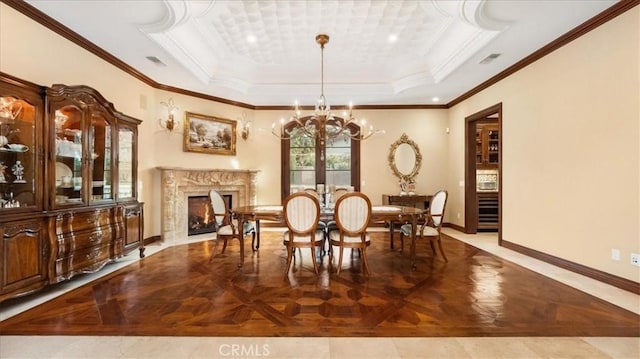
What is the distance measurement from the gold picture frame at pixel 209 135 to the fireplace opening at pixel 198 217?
1014mm

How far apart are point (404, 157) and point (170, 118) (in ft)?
16.4

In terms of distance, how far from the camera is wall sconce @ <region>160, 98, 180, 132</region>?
5.49m

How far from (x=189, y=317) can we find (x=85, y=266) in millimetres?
1680

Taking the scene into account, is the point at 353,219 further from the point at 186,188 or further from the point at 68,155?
the point at 186,188

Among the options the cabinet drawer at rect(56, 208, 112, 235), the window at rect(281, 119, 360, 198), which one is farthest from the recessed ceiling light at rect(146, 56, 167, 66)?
the window at rect(281, 119, 360, 198)

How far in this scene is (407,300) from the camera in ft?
9.11

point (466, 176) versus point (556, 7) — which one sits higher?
point (556, 7)

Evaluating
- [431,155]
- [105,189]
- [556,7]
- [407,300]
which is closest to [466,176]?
[431,155]

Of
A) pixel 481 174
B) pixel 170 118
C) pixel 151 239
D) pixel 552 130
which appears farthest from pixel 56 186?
pixel 481 174

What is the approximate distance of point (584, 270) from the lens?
3443 millimetres

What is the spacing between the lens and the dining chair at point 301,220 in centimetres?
345

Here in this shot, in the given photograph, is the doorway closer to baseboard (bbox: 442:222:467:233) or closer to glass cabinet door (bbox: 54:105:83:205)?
baseboard (bbox: 442:222:467:233)

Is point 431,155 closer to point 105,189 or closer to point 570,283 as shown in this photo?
point 570,283

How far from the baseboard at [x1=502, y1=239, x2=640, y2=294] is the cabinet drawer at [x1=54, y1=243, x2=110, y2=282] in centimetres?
558
